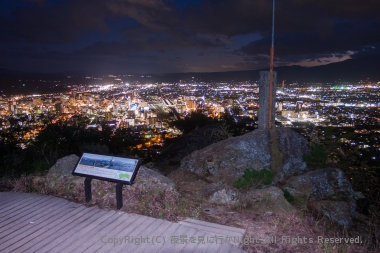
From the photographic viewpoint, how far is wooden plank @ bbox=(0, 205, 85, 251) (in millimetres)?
3355

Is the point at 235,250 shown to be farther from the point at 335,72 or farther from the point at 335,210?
the point at 335,72

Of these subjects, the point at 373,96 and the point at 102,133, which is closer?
the point at 102,133

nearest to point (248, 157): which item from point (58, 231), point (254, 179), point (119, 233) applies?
point (254, 179)

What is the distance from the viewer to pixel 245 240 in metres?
3.34

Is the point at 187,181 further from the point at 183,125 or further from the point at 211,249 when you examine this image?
the point at 183,125

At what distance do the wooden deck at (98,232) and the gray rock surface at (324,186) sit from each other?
8.45 ft

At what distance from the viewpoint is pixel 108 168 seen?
431 cm

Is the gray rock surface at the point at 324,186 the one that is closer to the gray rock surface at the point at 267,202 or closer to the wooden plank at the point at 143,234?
the gray rock surface at the point at 267,202

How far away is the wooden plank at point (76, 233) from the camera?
325 cm

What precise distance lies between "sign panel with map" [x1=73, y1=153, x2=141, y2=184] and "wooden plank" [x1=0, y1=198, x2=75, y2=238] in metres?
0.63

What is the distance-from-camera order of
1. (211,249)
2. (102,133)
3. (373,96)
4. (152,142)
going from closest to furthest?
1. (211,249)
2. (102,133)
3. (152,142)
4. (373,96)

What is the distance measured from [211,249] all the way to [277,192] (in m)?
1.88

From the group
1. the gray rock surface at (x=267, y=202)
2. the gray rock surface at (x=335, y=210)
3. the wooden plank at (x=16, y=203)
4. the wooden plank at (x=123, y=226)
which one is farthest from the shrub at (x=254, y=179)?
the wooden plank at (x=16, y=203)

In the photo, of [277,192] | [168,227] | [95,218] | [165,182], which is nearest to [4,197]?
[95,218]
